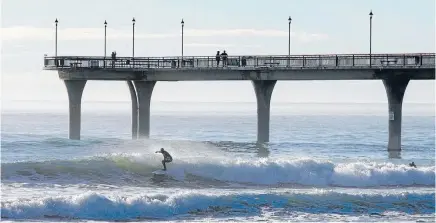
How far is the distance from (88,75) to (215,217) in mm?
34222

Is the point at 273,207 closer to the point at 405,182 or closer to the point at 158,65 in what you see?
the point at 405,182

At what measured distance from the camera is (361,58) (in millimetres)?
69812

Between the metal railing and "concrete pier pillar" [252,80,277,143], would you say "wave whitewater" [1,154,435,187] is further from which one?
"concrete pier pillar" [252,80,277,143]

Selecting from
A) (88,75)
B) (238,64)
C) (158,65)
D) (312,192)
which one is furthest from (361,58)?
(312,192)

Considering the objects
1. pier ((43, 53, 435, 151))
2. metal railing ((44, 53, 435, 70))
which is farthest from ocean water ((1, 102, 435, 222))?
metal railing ((44, 53, 435, 70))

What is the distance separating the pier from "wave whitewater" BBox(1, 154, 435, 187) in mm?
13072

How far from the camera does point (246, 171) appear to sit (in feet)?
182

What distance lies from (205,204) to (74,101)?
1287 inches

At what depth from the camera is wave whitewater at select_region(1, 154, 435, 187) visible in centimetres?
5335

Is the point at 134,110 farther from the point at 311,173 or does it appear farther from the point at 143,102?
the point at 311,173

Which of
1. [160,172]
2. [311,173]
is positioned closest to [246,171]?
[311,173]

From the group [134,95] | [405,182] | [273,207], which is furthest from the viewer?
Result: [134,95]

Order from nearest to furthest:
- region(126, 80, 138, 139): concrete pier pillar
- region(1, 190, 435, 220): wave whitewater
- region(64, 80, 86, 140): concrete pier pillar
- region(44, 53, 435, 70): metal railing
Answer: region(1, 190, 435, 220): wave whitewater → region(44, 53, 435, 70): metal railing → region(64, 80, 86, 140): concrete pier pillar → region(126, 80, 138, 139): concrete pier pillar

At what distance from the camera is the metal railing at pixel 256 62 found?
2724 inches
